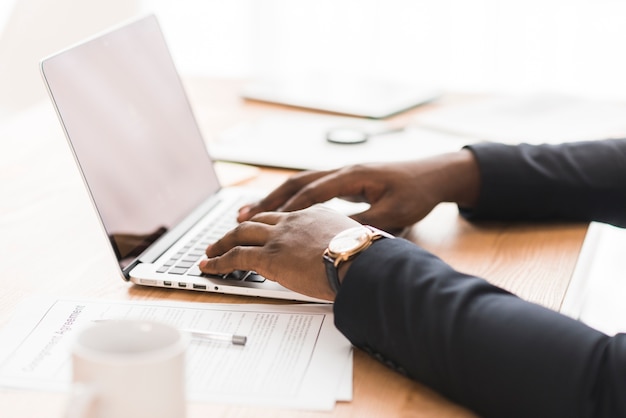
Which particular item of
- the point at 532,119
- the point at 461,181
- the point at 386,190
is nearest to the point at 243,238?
the point at 386,190

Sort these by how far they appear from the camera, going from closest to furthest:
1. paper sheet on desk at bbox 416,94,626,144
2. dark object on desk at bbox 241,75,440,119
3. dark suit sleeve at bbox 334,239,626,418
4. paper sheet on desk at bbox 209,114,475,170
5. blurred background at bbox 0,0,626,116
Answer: dark suit sleeve at bbox 334,239,626,418
paper sheet on desk at bbox 209,114,475,170
paper sheet on desk at bbox 416,94,626,144
dark object on desk at bbox 241,75,440,119
blurred background at bbox 0,0,626,116

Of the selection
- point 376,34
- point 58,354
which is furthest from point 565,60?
point 58,354

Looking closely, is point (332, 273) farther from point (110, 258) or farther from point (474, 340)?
point (110, 258)

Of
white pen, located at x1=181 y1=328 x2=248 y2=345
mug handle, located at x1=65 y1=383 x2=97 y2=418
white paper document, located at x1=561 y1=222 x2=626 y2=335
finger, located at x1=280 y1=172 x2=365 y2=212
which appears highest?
mug handle, located at x1=65 y1=383 x2=97 y2=418

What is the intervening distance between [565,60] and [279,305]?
7.99ft

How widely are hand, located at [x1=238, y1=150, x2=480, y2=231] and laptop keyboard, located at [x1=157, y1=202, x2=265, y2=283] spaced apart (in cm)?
3

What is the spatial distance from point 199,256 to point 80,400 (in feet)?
1.66

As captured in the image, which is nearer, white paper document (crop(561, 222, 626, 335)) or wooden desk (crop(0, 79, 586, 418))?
wooden desk (crop(0, 79, 586, 418))

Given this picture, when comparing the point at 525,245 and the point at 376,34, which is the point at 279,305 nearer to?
the point at 525,245

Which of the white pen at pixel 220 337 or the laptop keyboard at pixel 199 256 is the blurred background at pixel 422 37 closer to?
the laptop keyboard at pixel 199 256

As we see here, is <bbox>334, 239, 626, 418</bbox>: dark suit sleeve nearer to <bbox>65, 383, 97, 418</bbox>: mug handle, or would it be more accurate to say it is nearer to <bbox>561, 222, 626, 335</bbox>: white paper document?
<bbox>65, 383, 97, 418</bbox>: mug handle

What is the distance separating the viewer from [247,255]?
974 mm

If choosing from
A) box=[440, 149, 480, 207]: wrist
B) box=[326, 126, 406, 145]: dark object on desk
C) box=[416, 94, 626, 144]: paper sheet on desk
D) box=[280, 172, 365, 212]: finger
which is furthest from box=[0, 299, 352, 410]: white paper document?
box=[416, 94, 626, 144]: paper sheet on desk

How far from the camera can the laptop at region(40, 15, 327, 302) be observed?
1.01 meters
